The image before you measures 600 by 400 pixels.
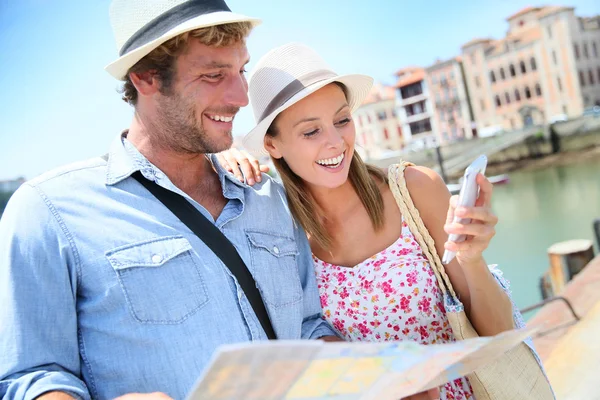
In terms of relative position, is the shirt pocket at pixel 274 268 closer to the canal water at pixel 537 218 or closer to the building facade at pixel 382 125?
the canal water at pixel 537 218

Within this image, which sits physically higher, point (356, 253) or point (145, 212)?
point (145, 212)

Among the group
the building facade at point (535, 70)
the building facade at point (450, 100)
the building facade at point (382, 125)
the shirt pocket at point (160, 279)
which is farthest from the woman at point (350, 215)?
the building facade at point (382, 125)

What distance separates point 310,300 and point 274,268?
318 millimetres

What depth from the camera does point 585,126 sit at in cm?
4038

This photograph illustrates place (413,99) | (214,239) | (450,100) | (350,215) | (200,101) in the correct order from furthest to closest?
(413,99), (450,100), (350,215), (200,101), (214,239)

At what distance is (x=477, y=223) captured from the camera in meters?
1.61

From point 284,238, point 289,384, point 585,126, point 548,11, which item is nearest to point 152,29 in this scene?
point 284,238

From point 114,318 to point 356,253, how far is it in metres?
1.08

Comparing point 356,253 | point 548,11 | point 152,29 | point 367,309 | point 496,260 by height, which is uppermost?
point 548,11

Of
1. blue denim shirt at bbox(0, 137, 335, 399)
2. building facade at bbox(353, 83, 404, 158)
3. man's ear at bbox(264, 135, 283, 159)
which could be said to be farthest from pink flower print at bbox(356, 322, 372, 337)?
building facade at bbox(353, 83, 404, 158)

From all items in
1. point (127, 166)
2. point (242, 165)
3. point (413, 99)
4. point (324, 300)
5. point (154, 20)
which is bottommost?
point (324, 300)

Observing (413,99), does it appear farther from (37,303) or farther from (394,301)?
(37,303)

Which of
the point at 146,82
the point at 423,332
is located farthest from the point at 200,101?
the point at 423,332

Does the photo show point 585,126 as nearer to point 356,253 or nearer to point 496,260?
point 496,260
